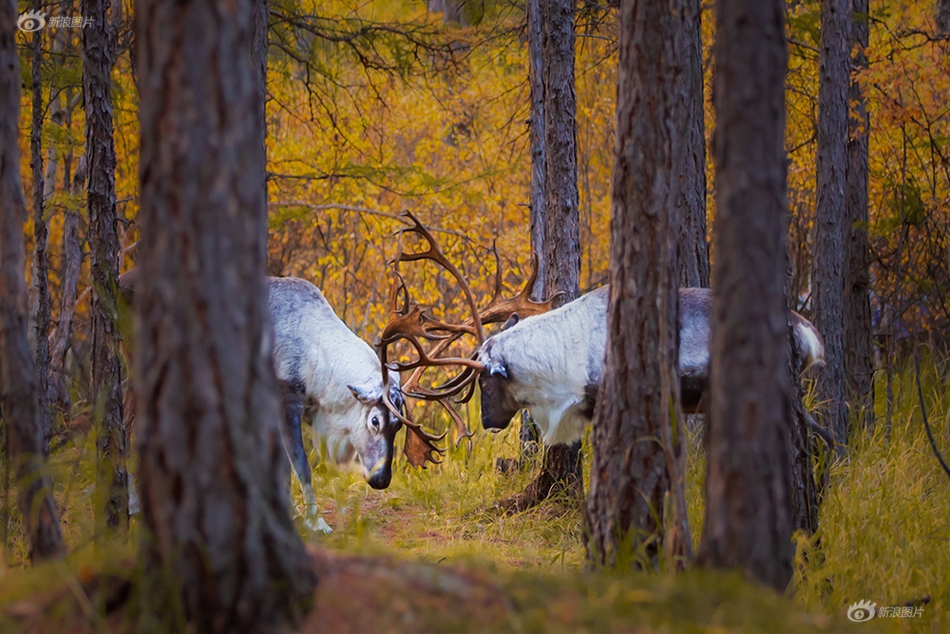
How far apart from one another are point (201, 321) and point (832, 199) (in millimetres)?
6777

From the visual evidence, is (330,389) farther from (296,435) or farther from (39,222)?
(39,222)

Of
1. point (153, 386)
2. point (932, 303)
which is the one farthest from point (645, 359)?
point (932, 303)

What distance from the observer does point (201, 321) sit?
7.48ft

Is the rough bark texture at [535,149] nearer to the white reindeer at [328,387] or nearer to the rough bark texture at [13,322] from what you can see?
the white reindeer at [328,387]

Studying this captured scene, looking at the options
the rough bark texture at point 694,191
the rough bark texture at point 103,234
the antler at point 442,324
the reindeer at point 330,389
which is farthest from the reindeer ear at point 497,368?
the rough bark texture at point 103,234

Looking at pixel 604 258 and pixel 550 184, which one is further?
pixel 604 258

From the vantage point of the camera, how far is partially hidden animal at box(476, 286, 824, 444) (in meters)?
5.43

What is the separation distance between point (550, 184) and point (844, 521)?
332cm

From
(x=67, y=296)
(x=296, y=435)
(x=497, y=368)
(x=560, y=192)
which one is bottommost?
(x=296, y=435)

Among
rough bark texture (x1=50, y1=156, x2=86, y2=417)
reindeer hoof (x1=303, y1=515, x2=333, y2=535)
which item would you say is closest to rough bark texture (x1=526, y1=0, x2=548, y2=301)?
reindeer hoof (x1=303, y1=515, x2=333, y2=535)

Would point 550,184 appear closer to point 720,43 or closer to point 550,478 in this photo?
point 550,478

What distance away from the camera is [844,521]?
17.8 ft
